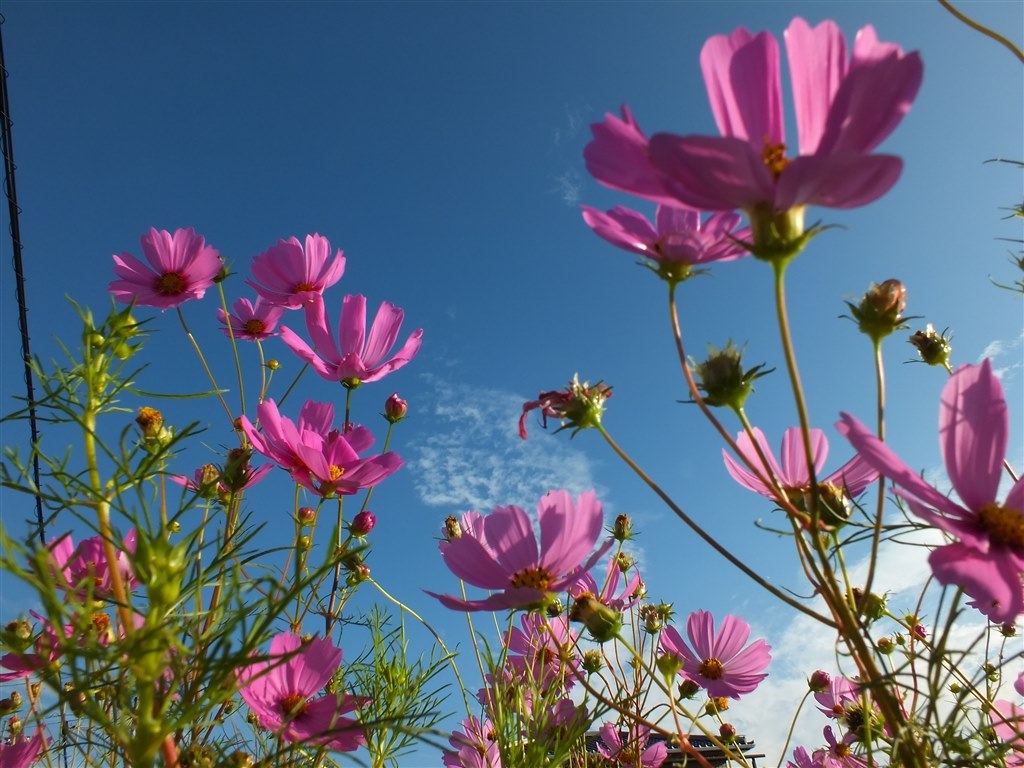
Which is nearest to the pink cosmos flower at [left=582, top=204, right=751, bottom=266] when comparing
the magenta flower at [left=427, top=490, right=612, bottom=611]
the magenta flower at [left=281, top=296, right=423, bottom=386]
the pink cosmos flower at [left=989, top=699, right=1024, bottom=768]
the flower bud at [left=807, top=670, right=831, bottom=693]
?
the magenta flower at [left=427, top=490, right=612, bottom=611]

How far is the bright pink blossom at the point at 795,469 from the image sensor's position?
0.65 m

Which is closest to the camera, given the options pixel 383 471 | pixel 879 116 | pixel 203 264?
pixel 879 116

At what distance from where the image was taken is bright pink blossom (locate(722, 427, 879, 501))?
2.14ft

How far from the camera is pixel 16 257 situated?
2752 mm

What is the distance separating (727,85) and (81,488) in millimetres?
548

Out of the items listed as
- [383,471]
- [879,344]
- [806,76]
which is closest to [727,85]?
[806,76]

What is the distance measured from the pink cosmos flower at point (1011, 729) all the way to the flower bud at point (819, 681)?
15.0 inches

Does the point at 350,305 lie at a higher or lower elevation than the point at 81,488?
higher

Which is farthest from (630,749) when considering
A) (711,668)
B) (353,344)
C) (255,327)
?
(255,327)

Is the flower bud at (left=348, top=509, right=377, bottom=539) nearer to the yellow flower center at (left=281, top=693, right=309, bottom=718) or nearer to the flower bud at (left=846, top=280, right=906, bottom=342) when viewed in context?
the yellow flower center at (left=281, top=693, right=309, bottom=718)

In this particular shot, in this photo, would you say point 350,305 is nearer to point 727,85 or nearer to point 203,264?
point 203,264

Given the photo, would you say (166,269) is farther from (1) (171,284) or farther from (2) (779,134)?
(2) (779,134)

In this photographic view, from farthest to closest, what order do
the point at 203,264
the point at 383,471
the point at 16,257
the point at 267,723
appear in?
the point at 16,257 → the point at 203,264 → the point at 383,471 → the point at 267,723

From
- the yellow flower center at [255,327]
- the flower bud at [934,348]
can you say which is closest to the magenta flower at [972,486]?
the flower bud at [934,348]
